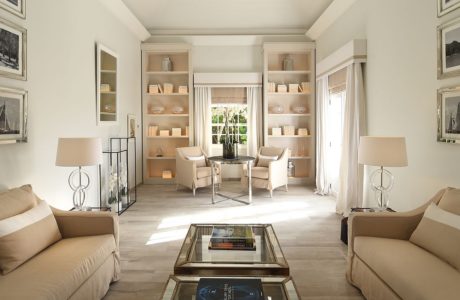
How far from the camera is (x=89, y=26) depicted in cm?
464

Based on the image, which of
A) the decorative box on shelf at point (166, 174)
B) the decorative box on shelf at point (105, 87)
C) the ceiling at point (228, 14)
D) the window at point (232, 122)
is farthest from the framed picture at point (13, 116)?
the window at point (232, 122)

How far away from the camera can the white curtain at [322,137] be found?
6.39 meters

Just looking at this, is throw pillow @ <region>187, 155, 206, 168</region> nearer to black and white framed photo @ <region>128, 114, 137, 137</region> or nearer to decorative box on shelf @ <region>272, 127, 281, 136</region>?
black and white framed photo @ <region>128, 114, 137, 137</region>

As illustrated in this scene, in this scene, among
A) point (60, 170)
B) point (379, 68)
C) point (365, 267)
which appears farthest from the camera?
point (379, 68)

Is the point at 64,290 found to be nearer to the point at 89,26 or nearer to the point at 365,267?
the point at 365,267

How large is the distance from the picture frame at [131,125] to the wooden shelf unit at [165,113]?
72 centimetres

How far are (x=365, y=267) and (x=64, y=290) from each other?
6.99 ft

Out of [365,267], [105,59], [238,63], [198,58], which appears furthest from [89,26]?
[365,267]

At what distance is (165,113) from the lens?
7.69m

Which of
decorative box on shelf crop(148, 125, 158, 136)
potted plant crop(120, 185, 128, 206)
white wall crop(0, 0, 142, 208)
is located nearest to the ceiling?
white wall crop(0, 0, 142, 208)

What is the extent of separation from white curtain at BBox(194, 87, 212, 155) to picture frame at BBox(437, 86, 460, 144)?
5.26 metres

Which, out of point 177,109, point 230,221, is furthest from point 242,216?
point 177,109

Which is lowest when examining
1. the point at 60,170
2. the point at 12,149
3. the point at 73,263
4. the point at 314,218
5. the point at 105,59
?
the point at 314,218

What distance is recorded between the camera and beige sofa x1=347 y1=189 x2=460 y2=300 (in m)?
1.84
